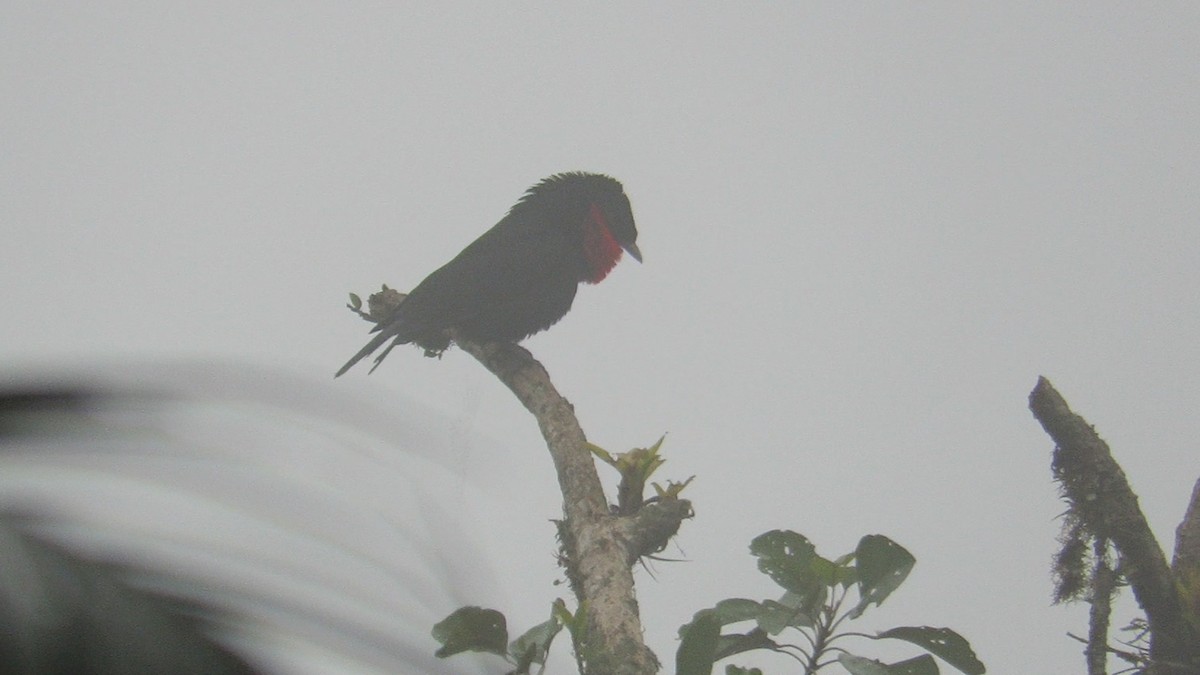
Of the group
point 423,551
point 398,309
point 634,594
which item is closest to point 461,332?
point 398,309

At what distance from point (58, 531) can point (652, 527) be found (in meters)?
1.90

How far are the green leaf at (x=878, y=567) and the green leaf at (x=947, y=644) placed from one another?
0.31 ft

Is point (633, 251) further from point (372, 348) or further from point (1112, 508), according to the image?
point (1112, 508)

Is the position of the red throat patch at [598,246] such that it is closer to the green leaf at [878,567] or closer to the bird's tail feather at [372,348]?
the bird's tail feather at [372,348]

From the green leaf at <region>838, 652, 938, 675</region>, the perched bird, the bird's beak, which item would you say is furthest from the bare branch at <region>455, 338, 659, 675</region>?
the bird's beak

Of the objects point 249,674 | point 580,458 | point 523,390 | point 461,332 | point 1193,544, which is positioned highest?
point 461,332

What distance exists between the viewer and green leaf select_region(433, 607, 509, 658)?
1.88ft

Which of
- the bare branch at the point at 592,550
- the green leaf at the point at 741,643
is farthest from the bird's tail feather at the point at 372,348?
the green leaf at the point at 741,643

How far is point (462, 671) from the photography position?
19.1 inches

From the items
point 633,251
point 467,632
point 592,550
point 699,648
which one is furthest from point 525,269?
point 467,632

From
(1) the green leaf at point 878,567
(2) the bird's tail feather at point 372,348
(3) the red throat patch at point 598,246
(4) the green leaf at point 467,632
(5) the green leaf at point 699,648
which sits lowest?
(4) the green leaf at point 467,632

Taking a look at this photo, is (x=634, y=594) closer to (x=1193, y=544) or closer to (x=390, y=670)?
(x=1193, y=544)

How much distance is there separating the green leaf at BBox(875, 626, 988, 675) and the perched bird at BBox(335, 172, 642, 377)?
2.81 metres

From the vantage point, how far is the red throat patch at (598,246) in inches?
195
